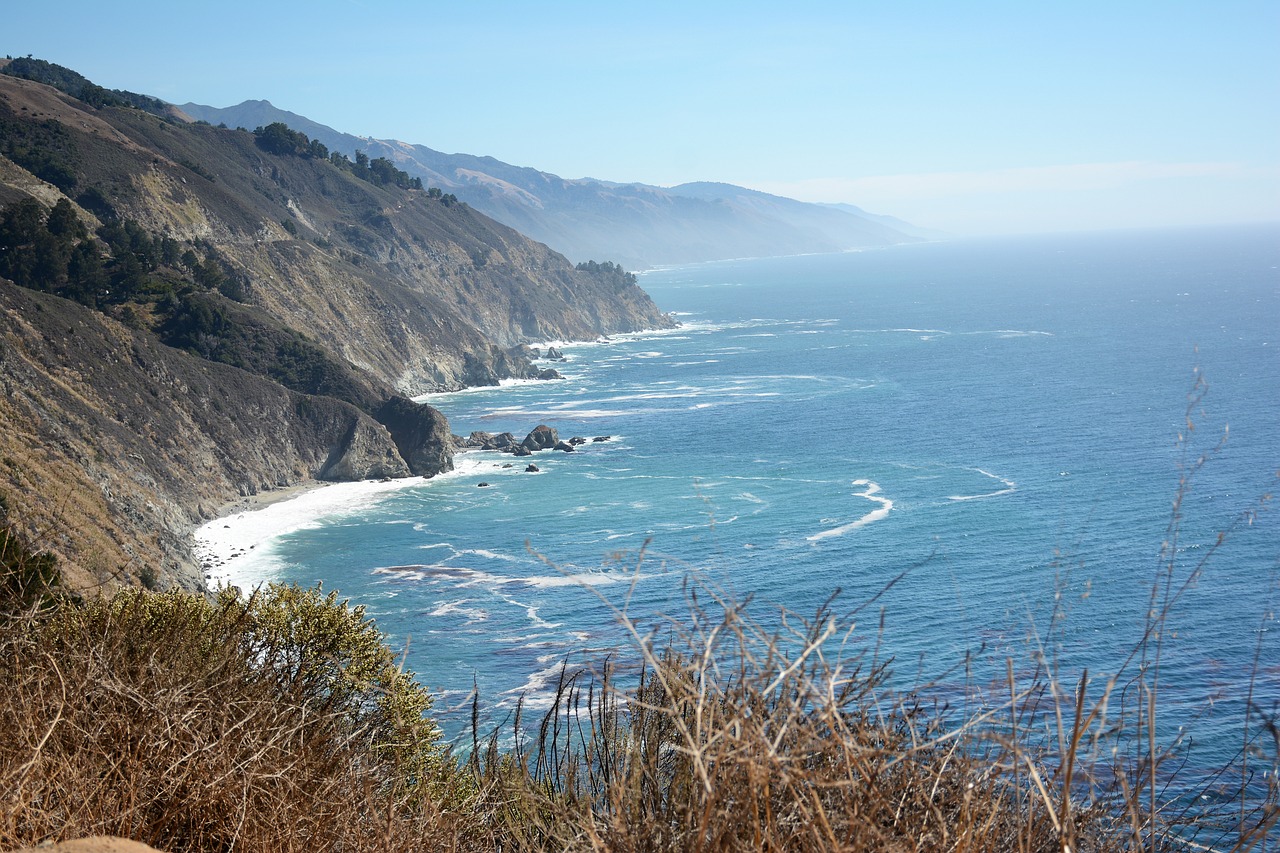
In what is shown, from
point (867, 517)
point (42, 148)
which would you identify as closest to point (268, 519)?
point (867, 517)

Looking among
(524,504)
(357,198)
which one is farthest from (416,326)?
(524,504)

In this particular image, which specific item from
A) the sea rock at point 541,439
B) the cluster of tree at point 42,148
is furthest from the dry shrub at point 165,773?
the cluster of tree at point 42,148

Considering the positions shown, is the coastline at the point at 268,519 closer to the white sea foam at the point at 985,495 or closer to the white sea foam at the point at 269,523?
the white sea foam at the point at 269,523

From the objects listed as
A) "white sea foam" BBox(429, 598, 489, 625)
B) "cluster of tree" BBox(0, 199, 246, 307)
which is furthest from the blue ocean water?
"cluster of tree" BBox(0, 199, 246, 307)

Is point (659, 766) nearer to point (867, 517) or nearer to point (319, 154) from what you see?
point (867, 517)

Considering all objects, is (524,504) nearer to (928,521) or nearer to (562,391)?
(928,521)
